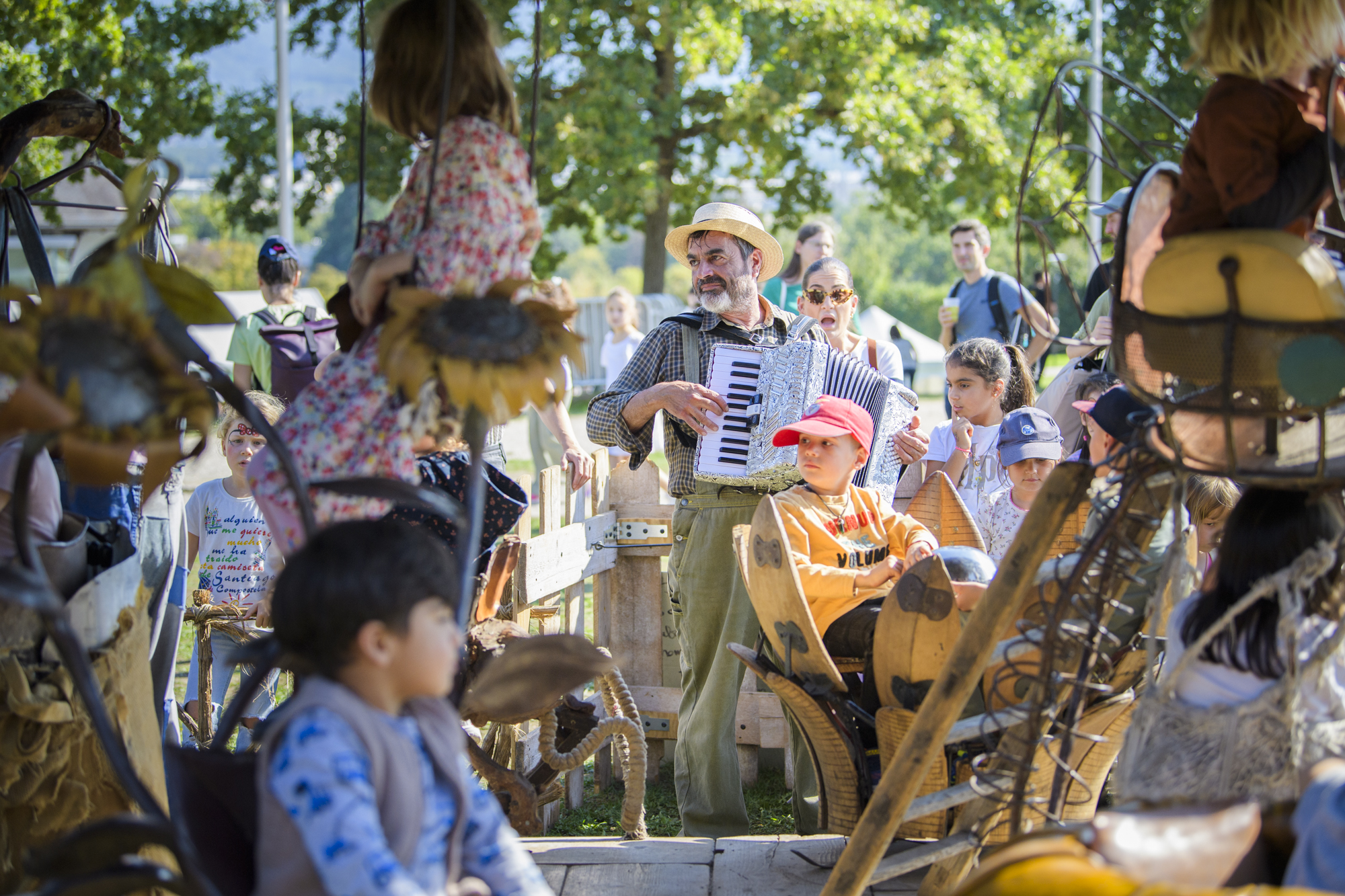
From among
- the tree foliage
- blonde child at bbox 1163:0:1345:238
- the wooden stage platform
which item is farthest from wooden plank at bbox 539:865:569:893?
the tree foliage

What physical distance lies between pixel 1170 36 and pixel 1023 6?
2013mm

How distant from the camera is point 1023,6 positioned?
53.3 ft

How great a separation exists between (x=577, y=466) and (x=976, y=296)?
348 cm

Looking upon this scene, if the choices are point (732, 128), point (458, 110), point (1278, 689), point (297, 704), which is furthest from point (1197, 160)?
point (732, 128)

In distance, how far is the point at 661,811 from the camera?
4891mm

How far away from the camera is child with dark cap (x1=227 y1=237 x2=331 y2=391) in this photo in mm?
6473

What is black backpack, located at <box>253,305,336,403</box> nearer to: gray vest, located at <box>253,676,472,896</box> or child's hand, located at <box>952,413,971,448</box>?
child's hand, located at <box>952,413,971,448</box>

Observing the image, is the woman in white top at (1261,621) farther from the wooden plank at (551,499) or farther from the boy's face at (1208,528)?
the wooden plank at (551,499)

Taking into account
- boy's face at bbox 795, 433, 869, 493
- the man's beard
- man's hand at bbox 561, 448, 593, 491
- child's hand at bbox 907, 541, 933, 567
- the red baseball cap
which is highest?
the man's beard

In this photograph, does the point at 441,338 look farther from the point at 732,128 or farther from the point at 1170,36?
the point at 1170,36

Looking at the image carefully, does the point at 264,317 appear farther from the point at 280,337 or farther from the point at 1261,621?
the point at 1261,621

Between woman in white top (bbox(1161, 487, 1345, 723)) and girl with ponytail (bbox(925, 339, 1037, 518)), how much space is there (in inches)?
89.5

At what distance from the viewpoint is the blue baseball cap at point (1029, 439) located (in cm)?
414

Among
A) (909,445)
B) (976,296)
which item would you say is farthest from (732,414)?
(976,296)
